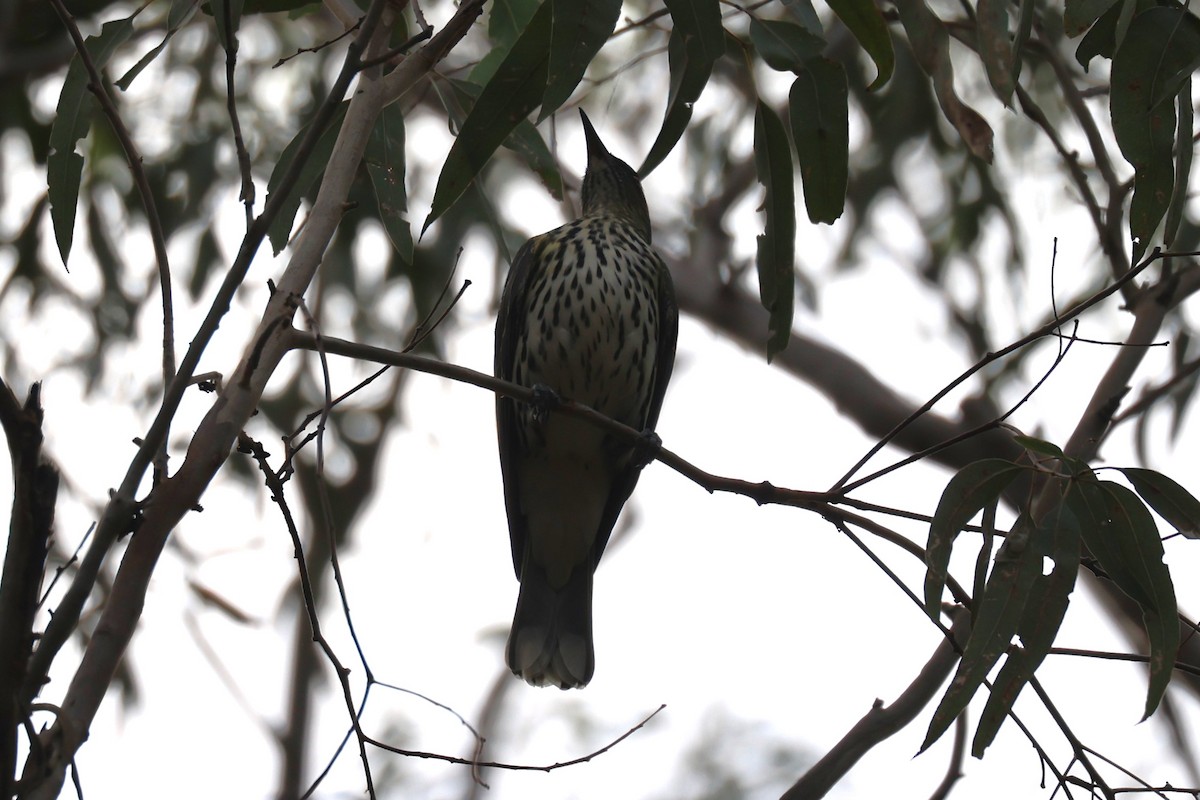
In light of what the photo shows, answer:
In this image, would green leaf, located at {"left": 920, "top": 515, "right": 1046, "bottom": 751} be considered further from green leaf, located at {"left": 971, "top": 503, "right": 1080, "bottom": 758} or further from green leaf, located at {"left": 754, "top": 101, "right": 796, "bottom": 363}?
green leaf, located at {"left": 754, "top": 101, "right": 796, "bottom": 363}

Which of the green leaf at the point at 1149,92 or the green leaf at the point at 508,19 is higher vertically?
the green leaf at the point at 508,19

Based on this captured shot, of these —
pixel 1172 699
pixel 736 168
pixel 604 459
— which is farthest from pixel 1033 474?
pixel 736 168

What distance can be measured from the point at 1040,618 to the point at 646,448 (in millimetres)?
632

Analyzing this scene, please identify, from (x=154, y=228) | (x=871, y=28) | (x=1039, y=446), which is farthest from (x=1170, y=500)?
(x=154, y=228)

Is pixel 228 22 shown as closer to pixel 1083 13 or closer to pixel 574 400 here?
pixel 1083 13

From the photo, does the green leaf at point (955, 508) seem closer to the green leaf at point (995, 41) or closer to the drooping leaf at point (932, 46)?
the green leaf at point (995, 41)

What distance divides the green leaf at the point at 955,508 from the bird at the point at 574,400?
1.11 m

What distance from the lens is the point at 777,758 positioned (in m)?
5.98

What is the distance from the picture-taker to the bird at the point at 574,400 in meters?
3.21

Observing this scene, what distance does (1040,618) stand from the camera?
1.91 meters

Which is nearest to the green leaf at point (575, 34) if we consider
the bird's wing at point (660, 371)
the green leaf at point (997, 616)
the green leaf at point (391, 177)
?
the green leaf at point (391, 177)

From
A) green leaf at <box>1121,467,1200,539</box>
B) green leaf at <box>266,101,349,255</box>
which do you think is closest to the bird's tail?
green leaf at <box>266,101,349,255</box>

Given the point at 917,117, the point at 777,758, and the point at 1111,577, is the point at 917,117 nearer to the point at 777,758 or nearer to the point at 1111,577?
the point at 777,758

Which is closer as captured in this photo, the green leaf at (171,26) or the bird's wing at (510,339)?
the green leaf at (171,26)
